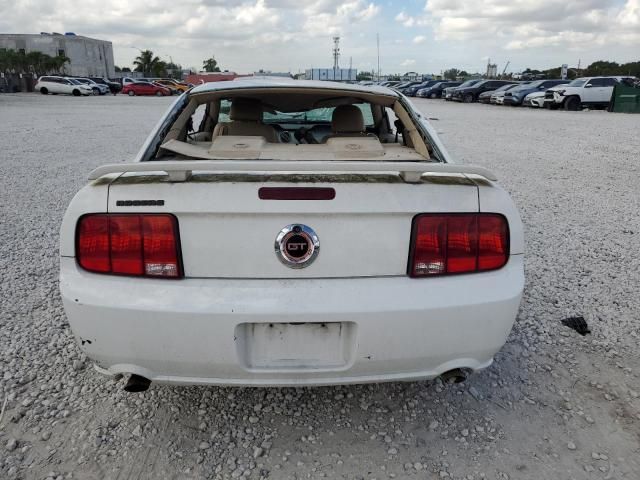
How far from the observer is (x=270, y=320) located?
1.83m

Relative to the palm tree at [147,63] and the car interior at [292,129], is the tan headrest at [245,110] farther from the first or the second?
the palm tree at [147,63]

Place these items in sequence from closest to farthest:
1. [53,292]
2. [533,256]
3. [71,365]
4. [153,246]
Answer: [153,246] → [71,365] → [53,292] → [533,256]

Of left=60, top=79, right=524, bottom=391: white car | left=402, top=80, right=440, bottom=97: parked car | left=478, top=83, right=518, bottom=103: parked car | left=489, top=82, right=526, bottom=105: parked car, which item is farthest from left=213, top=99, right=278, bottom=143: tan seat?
left=402, top=80, right=440, bottom=97: parked car

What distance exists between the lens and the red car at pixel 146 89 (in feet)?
146

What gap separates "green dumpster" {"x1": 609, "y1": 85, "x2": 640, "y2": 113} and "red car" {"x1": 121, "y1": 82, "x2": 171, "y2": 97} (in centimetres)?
3539

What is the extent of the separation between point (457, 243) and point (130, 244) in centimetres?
126

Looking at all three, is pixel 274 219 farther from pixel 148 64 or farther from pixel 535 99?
pixel 148 64

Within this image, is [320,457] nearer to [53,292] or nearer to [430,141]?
[430,141]

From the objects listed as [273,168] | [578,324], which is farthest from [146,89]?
[273,168]

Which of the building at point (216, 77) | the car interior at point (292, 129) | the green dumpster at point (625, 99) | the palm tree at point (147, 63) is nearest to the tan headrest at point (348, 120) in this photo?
the car interior at point (292, 129)

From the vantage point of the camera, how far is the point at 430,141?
298 centimetres

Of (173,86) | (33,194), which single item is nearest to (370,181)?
(33,194)

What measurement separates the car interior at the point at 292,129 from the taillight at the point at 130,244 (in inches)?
34.5

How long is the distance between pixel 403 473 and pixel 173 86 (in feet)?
173
